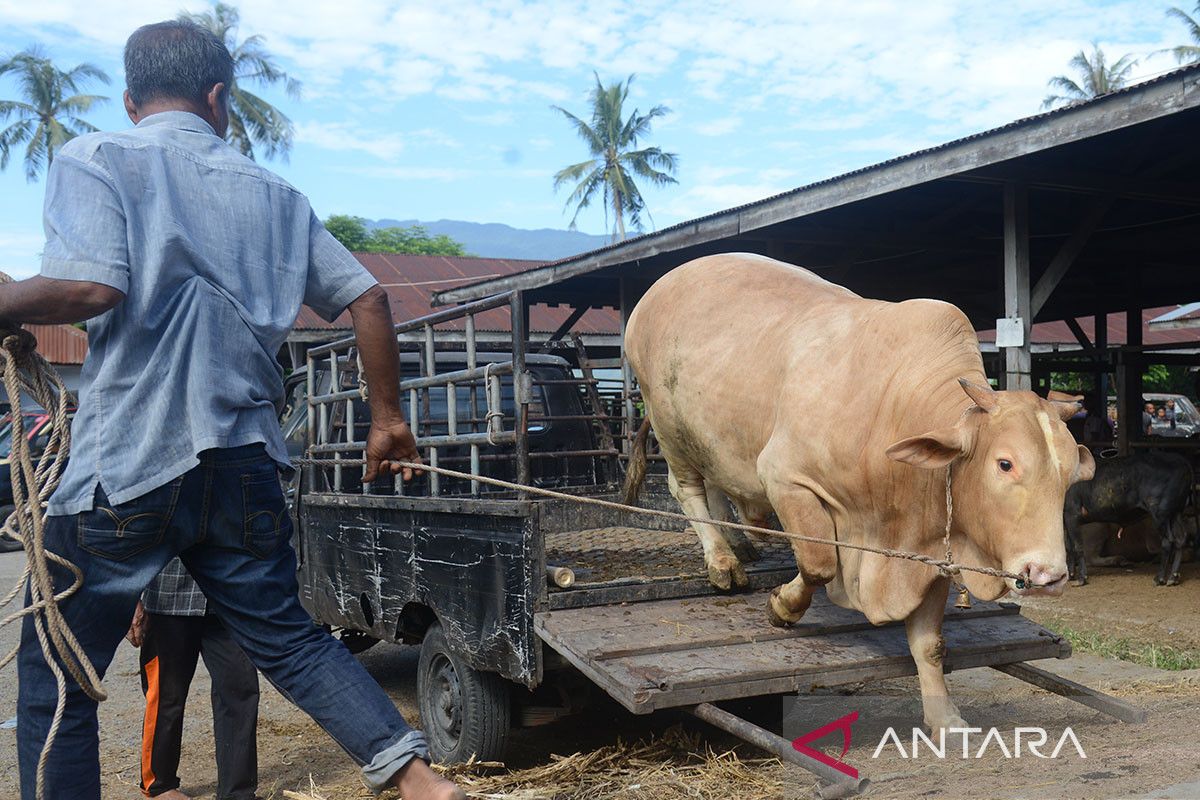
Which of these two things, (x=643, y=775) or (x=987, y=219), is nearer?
(x=643, y=775)

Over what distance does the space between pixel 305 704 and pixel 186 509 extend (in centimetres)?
53

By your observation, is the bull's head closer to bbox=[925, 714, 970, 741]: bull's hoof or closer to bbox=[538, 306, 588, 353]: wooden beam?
bbox=[925, 714, 970, 741]: bull's hoof

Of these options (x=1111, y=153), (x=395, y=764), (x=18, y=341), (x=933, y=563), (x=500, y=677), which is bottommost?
(x=500, y=677)

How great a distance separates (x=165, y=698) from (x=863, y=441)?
9.32ft

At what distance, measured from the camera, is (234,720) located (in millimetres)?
4191

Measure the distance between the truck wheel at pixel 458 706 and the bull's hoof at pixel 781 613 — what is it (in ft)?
3.66

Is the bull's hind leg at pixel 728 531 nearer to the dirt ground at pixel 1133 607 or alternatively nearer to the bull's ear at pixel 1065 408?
the bull's ear at pixel 1065 408

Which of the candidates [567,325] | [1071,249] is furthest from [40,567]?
[567,325]

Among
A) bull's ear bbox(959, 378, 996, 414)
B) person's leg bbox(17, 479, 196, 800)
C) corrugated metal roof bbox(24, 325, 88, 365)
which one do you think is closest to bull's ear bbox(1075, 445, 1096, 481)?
bull's ear bbox(959, 378, 996, 414)

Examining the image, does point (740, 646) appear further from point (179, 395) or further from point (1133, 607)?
point (1133, 607)

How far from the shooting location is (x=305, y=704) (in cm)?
251

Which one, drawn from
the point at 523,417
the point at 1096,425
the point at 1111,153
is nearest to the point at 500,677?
the point at 523,417

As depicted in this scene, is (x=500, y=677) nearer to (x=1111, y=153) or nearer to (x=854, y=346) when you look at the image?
(x=854, y=346)

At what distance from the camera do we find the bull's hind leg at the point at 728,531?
5.11 meters
